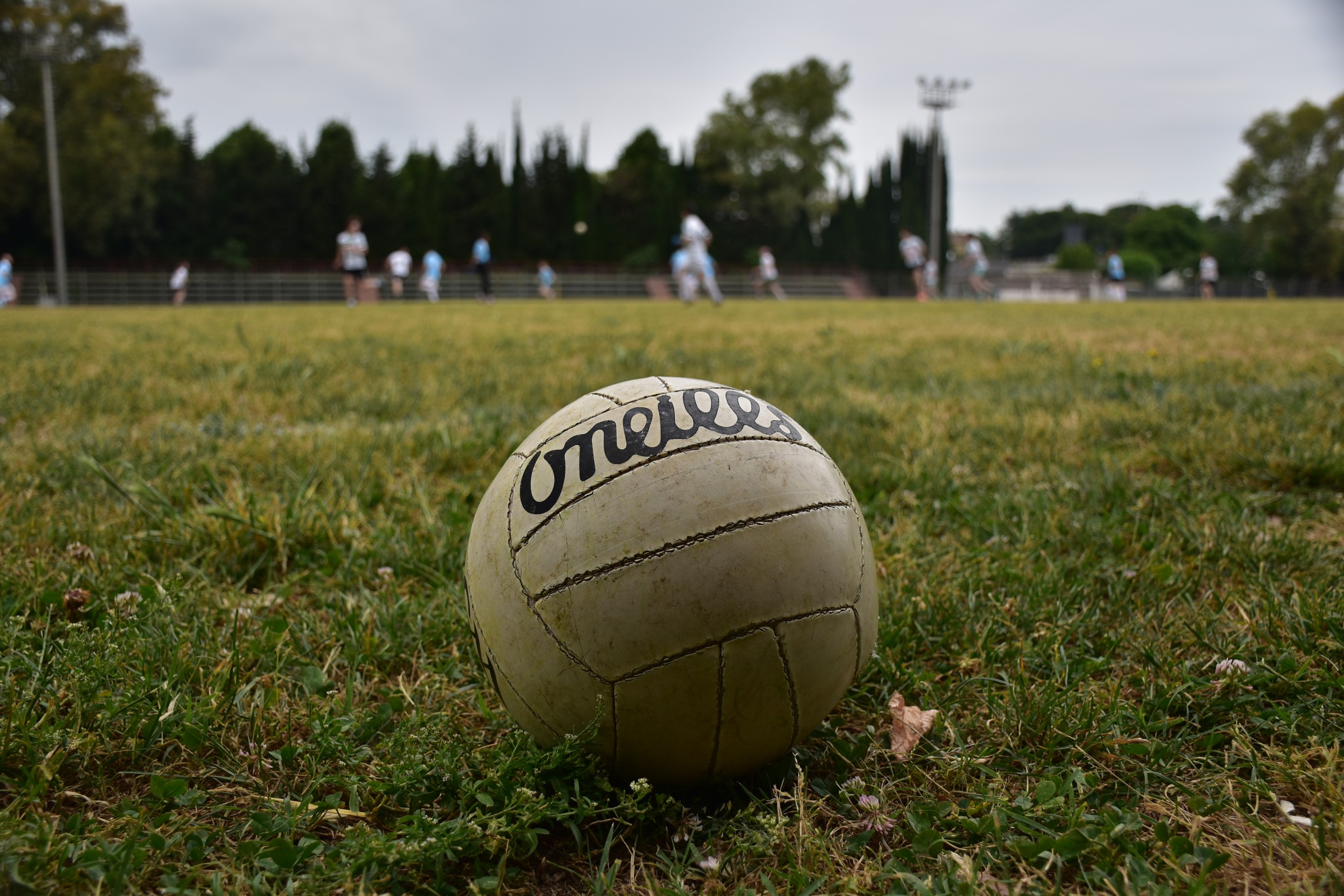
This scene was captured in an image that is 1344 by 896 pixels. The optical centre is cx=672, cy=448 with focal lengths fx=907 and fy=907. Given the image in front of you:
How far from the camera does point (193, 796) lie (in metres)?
1.77

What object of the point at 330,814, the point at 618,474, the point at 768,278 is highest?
the point at 768,278

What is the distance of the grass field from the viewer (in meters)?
1.61

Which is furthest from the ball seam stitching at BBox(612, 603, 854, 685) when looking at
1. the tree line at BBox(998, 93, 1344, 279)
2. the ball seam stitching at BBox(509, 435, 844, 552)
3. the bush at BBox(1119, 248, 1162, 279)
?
the bush at BBox(1119, 248, 1162, 279)

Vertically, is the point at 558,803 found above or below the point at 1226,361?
below

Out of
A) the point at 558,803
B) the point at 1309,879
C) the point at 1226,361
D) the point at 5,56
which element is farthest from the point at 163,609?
the point at 5,56

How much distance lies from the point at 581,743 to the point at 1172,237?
134m

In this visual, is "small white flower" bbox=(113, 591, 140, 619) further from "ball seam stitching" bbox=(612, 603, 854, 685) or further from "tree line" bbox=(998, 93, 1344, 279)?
"tree line" bbox=(998, 93, 1344, 279)

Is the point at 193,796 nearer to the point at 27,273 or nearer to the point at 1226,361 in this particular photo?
the point at 1226,361

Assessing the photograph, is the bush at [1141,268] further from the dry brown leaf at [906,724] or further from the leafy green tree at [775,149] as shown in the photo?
the dry brown leaf at [906,724]

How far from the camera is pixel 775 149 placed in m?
63.2

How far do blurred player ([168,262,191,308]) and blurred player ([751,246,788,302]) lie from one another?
25.9m

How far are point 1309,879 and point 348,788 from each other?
172 cm

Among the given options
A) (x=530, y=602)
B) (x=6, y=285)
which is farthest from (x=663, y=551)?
(x=6, y=285)

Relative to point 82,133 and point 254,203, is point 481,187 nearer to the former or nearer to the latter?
point 254,203
